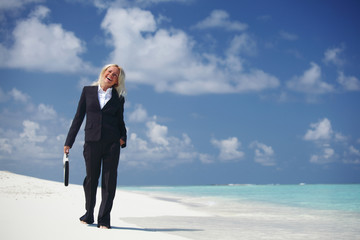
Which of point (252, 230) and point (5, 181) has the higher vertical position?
point (5, 181)

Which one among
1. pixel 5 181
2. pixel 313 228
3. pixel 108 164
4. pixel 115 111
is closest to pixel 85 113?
pixel 115 111

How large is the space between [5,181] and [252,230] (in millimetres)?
8802

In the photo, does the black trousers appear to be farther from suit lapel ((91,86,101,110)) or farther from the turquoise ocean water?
the turquoise ocean water

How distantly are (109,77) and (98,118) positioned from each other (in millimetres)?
539

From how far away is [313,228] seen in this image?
22.7 feet

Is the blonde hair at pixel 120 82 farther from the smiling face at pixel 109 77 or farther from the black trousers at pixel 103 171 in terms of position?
the black trousers at pixel 103 171

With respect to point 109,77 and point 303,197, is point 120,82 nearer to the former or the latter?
point 109,77

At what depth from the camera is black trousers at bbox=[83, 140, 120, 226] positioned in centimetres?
487

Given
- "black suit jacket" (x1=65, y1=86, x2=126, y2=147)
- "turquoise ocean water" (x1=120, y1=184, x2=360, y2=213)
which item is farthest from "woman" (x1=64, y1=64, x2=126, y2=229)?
"turquoise ocean water" (x1=120, y1=184, x2=360, y2=213)

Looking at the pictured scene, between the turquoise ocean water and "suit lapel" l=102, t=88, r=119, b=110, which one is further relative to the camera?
the turquoise ocean water

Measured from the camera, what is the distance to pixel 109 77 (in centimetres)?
498

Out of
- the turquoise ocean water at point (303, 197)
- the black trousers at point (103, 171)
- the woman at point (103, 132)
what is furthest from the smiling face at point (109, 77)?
the turquoise ocean water at point (303, 197)

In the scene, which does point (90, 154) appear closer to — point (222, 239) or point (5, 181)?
point (222, 239)

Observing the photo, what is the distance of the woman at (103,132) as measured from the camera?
4.86 m
